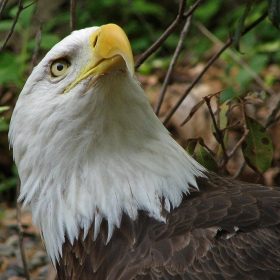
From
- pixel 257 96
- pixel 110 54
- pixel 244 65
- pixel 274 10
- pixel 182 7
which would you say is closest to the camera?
pixel 110 54

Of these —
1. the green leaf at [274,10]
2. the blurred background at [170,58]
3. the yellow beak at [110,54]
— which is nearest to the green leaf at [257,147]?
the green leaf at [274,10]

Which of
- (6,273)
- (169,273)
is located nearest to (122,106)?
(169,273)

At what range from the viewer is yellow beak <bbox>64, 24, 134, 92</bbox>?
2521 millimetres

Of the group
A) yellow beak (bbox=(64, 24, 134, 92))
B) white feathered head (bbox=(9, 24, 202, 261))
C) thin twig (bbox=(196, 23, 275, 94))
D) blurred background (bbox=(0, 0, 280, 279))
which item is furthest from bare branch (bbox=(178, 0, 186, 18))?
thin twig (bbox=(196, 23, 275, 94))

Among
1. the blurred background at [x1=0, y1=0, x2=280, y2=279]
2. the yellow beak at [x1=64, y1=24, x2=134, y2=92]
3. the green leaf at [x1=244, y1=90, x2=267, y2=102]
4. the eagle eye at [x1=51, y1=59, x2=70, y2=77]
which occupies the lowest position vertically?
the blurred background at [x1=0, y1=0, x2=280, y2=279]

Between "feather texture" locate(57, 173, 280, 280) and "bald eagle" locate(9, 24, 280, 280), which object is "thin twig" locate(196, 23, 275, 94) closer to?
"bald eagle" locate(9, 24, 280, 280)

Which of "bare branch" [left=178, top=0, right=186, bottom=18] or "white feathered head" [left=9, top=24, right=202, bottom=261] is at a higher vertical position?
"bare branch" [left=178, top=0, right=186, bottom=18]

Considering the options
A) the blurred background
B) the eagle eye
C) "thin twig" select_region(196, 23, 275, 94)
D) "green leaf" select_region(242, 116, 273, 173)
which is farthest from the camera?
"thin twig" select_region(196, 23, 275, 94)

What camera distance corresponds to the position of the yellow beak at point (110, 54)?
2.52m

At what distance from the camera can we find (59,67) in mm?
2912

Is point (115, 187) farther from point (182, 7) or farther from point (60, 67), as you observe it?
point (182, 7)

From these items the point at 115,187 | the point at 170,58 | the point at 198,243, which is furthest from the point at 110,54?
the point at 170,58

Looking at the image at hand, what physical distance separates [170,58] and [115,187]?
5.31 metres

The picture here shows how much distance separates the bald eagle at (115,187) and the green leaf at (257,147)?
259mm
